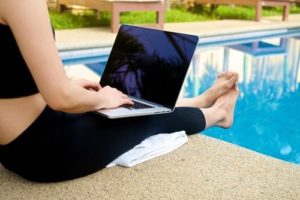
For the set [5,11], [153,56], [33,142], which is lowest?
[33,142]

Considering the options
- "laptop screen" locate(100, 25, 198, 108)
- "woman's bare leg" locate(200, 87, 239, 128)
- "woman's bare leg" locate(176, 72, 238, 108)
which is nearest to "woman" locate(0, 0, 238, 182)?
"laptop screen" locate(100, 25, 198, 108)

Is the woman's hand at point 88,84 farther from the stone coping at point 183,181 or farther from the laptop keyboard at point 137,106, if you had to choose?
the stone coping at point 183,181

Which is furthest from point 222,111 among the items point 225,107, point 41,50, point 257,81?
point 257,81

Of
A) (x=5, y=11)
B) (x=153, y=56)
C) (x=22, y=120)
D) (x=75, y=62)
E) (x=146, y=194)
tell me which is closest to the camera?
(x=5, y=11)

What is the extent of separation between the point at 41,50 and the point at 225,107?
4.15ft

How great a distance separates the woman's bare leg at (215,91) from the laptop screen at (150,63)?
43 cm

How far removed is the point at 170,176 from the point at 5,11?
874 mm

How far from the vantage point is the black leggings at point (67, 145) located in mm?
1486

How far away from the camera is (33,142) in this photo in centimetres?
148

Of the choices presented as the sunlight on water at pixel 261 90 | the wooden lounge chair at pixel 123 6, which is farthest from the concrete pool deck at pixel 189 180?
the wooden lounge chair at pixel 123 6

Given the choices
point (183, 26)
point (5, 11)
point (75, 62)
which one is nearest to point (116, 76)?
point (5, 11)

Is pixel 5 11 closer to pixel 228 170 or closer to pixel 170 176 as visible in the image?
pixel 170 176

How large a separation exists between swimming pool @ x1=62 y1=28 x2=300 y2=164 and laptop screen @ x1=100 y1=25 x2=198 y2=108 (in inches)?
55.9

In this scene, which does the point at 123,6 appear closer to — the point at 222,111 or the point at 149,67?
the point at 222,111
